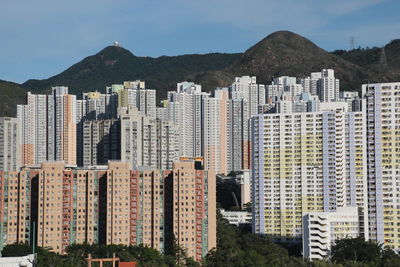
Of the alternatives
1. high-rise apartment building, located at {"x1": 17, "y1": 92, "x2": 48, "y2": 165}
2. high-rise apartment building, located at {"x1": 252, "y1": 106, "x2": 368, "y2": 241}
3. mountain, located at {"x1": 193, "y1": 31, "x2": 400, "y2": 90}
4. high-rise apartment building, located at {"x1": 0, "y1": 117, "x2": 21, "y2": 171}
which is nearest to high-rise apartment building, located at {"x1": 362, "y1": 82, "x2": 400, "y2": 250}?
high-rise apartment building, located at {"x1": 252, "y1": 106, "x2": 368, "y2": 241}

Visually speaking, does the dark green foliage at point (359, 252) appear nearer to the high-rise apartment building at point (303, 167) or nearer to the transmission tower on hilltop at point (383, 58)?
the high-rise apartment building at point (303, 167)

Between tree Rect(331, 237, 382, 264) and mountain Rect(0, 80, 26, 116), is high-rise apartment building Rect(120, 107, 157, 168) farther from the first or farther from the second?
mountain Rect(0, 80, 26, 116)

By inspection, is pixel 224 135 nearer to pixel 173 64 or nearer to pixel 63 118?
pixel 63 118

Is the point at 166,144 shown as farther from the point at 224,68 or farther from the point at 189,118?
Answer: the point at 224,68

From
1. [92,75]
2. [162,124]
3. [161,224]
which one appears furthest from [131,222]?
[92,75]

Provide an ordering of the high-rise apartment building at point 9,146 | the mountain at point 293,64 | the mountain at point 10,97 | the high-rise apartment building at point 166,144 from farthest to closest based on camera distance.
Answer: the mountain at point 293,64 → the mountain at point 10,97 → the high-rise apartment building at point 166,144 → the high-rise apartment building at point 9,146

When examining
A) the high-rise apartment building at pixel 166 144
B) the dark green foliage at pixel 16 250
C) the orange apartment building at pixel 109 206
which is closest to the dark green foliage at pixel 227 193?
the high-rise apartment building at pixel 166 144
